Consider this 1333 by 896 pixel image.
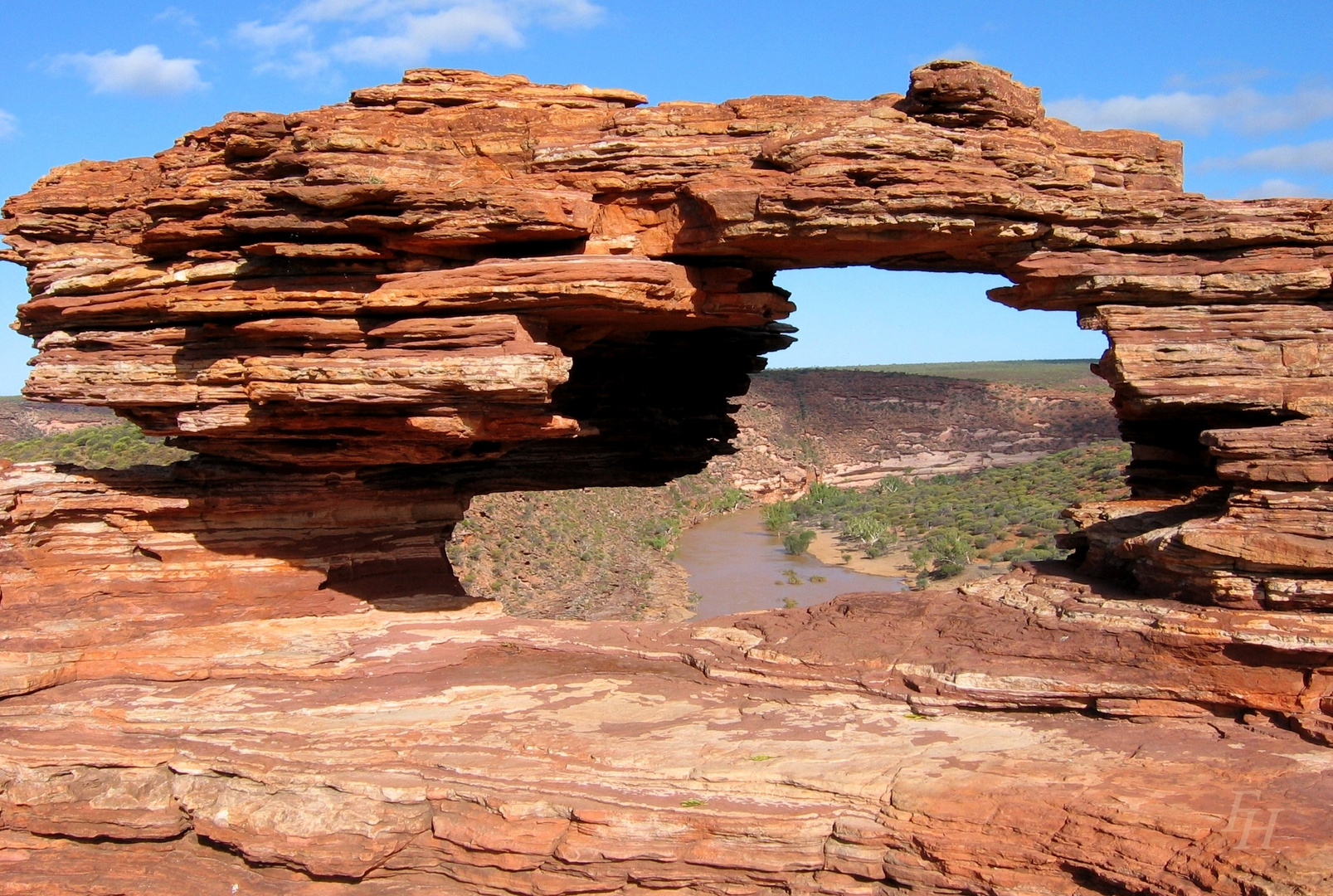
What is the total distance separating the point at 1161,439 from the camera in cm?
1477

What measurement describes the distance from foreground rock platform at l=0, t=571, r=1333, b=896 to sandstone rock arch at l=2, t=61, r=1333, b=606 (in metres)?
1.59

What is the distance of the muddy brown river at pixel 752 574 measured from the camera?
3981 centimetres

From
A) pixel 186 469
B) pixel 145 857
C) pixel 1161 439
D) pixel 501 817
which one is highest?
pixel 1161 439

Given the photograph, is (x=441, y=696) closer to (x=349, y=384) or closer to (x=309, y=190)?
(x=349, y=384)

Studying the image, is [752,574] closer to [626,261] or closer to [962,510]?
[962,510]

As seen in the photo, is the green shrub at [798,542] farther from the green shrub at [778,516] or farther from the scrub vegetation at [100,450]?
the scrub vegetation at [100,450]

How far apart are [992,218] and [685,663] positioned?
6.61 metres

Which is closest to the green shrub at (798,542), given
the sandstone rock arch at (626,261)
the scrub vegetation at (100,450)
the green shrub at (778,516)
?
the green shrub at (778,516)

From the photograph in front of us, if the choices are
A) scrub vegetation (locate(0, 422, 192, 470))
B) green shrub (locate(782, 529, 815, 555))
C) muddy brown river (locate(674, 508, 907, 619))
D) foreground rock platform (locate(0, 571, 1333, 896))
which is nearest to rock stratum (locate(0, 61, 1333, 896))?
foreground rock platform (locate(0, 571, 1333, 896))

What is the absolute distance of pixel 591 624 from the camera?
15133 mm

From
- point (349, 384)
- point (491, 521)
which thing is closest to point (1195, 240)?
point (349, 384)

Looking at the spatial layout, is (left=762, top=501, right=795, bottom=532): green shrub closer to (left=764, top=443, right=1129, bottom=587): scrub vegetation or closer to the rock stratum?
(left=764, top=443, right=1129, bottom=587): scrub vegetation

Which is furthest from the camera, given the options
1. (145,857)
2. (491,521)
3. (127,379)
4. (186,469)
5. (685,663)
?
(491,521)

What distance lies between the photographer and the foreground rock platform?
9.38 m
